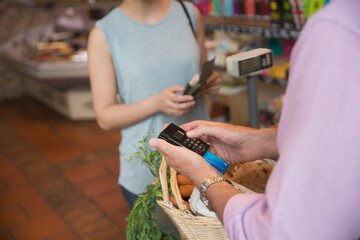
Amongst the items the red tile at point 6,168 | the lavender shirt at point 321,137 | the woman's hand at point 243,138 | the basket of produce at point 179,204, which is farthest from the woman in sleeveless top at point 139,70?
the red tile at point 6,168

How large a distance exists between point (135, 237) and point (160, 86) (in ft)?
2.39

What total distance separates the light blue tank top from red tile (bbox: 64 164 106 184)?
2.14 m

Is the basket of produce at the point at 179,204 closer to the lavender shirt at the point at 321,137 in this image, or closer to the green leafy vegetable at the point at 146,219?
the green leafy vegetable at the point at 146,219

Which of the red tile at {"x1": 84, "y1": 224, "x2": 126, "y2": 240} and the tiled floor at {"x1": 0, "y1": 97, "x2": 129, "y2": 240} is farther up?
the red tile at {"x1": 84, "y1": 224, "x2": 126, "y2": 240}

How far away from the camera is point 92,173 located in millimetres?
3846

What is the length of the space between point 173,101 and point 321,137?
97 centimetres

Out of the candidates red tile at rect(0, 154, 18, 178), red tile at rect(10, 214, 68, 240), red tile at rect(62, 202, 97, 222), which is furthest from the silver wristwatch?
red tile at rect(0, 154, 18, 178)

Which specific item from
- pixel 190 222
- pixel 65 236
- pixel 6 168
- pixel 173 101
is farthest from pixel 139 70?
pixel 6 168

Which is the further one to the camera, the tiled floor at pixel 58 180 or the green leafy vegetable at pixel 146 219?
the tiled floor at pixel 58 180

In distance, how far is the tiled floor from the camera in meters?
3.05

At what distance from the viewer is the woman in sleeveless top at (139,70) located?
164cm

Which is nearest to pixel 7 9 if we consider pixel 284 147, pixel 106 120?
pixel 106 120

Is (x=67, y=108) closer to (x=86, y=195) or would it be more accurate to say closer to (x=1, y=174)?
(x=1, y=174)

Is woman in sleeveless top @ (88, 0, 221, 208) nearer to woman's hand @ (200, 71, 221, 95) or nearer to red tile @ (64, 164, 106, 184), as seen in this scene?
woman's hand @ (200, 71, 221, 95)
